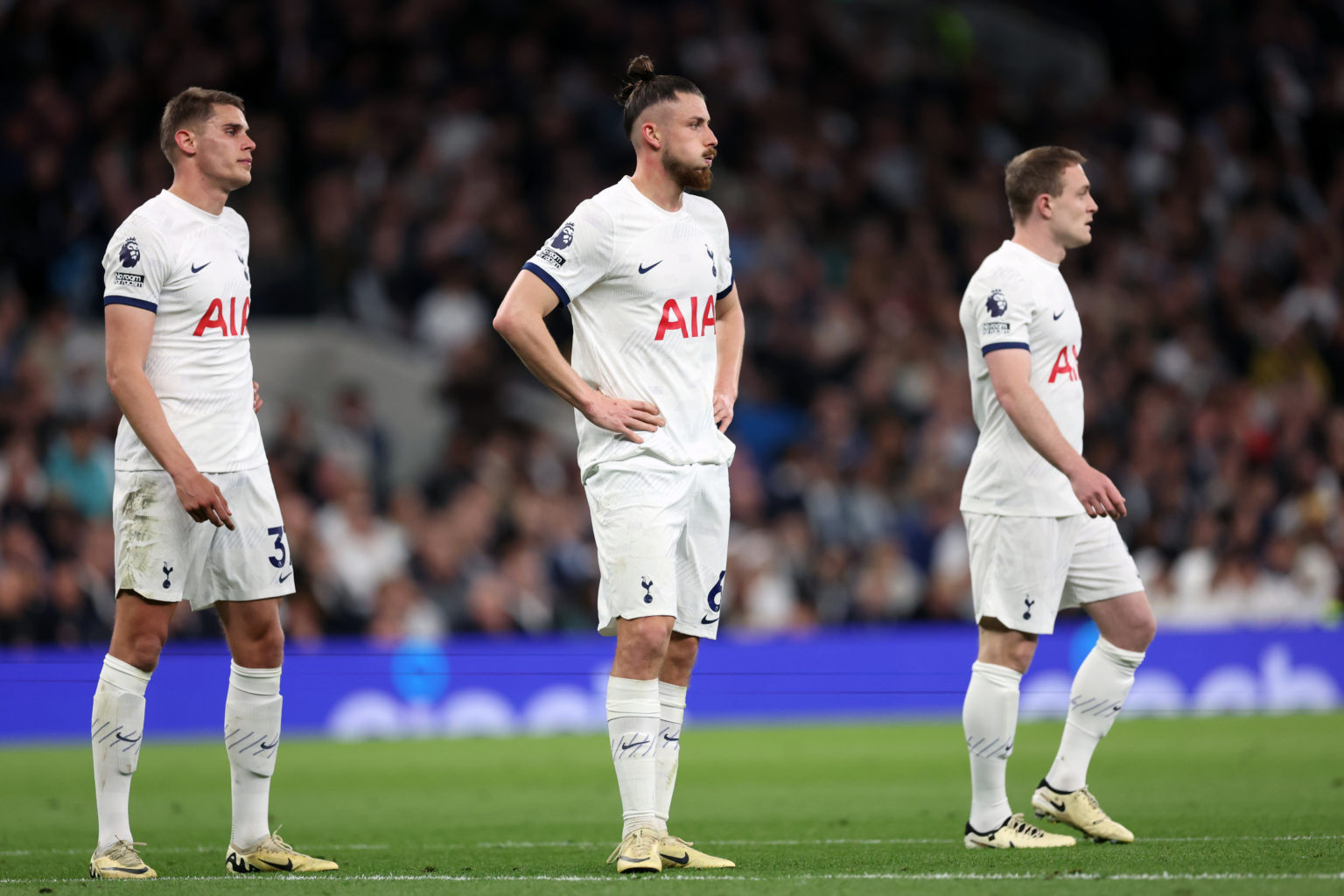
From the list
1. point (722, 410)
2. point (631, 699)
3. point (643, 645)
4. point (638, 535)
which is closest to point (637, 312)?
point (722, 410)

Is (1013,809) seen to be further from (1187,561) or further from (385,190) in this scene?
(385,190)

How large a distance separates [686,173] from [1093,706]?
2.52m

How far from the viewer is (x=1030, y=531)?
6.57 m

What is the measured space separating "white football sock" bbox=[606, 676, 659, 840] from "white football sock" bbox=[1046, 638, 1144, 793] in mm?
1739

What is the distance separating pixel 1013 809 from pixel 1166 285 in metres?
12.0

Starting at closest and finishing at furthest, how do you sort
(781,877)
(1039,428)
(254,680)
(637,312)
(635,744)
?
(781,877), (635,744), (637,312), (254,680), (1039,428)

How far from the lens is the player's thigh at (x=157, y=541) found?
5992mm

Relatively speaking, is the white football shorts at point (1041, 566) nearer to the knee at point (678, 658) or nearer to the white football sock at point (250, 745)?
the knee at point (678, 658)

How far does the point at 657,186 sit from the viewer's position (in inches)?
243

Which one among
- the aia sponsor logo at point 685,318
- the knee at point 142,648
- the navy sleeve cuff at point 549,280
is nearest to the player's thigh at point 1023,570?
the aia sponsor logo at point 685,318

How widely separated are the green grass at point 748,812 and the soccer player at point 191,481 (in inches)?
15.2

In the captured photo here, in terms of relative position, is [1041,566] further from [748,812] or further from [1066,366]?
[748,812]

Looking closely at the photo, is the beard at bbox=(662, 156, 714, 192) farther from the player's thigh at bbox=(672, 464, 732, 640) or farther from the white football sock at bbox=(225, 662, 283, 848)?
the white football sock at bbox=(225, 662, 283, 848)

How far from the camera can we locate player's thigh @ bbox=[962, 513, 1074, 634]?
6.51 metres
